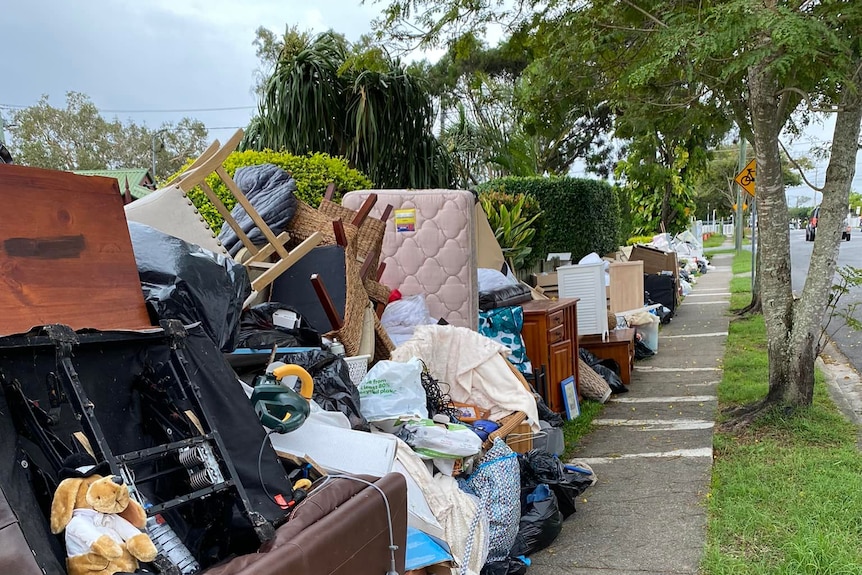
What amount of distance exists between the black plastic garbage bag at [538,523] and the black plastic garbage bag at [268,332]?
1.42 meters

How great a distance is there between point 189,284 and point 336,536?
1.22 meters

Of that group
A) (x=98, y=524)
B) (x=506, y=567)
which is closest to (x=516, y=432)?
(x=506, y=567)

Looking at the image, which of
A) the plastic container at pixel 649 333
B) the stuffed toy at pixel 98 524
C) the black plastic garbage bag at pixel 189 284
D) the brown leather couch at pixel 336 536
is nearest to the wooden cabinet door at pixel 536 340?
the black plastic garbage bag at pixel 189 284

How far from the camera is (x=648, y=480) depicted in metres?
4.89

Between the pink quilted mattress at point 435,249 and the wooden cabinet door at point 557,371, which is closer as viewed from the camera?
the pink quilted mattress at point 435,249

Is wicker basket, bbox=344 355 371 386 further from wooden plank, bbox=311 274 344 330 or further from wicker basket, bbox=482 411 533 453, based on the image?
wicker basket, bbox=482 411 533 453

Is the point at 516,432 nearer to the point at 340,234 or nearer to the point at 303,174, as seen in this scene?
the point at 340,234

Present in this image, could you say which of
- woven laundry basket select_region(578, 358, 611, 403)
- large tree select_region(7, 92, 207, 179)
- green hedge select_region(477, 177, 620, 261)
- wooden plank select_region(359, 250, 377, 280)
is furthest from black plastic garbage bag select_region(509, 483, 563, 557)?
large tree select_region(7, 92, 207, 179)

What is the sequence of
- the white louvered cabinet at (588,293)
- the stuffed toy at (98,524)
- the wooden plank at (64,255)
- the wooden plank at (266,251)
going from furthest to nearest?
1. the white louvered cabinet at (588,293)
2. the wooden plank at (266,251)
3. the wooden plank at (64,255)
4. the stuffed toy at (98,524)

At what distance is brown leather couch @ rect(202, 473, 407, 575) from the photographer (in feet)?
6.02

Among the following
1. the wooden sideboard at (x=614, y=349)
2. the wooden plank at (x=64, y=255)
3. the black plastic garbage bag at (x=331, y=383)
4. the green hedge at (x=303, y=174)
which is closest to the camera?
the wooden plank at (x=64, y=255)

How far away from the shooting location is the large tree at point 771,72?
4516 millimetres

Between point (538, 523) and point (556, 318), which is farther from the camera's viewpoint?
point (556, 318)

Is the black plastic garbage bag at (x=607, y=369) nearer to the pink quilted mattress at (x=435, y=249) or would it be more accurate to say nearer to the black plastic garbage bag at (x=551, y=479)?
the pink quilted mattress at (x=435, y=249)
